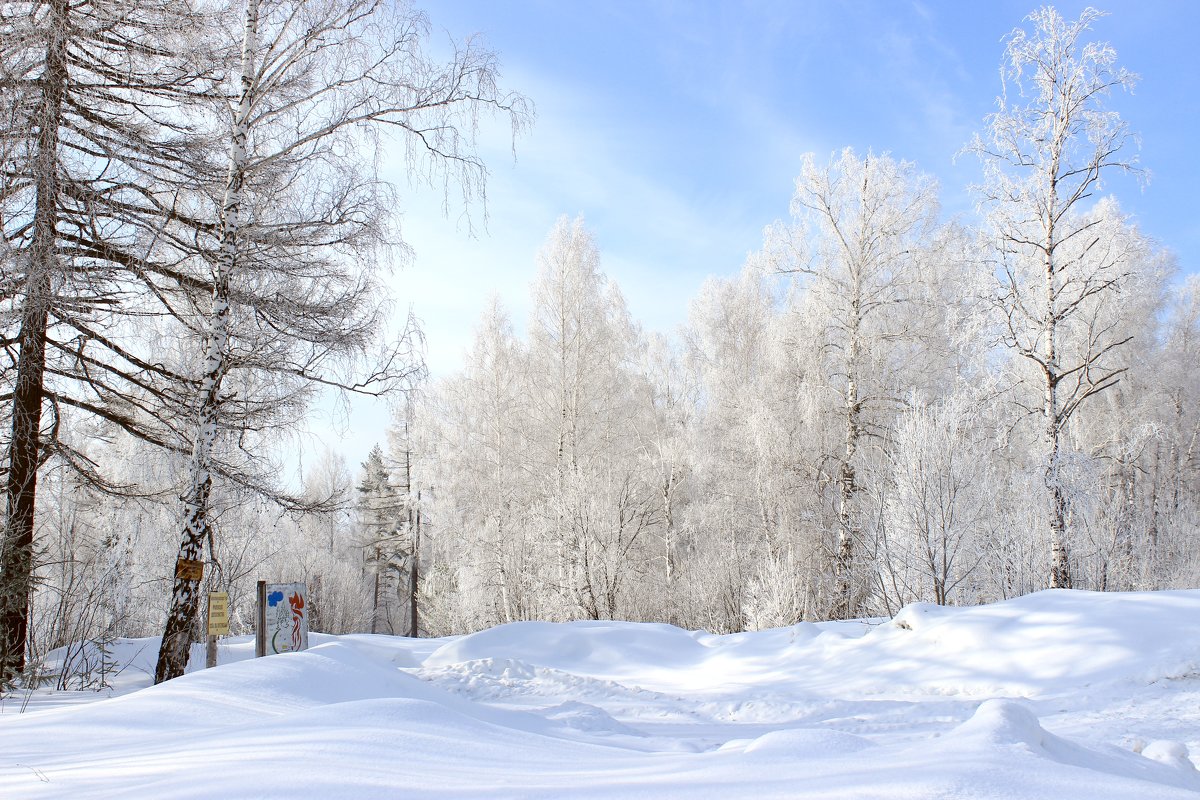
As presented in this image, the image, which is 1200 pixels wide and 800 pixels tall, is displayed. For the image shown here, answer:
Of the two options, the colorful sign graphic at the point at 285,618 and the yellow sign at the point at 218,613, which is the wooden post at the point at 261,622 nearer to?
the colorful sign graphic at the point at 285,618

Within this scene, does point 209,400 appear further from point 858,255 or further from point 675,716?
point 858,255

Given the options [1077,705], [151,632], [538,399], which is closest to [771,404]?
[538,399]

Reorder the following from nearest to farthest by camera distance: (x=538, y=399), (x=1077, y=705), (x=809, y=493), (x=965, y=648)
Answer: (x=1077, y=705), (x=965, y=648), (x=809, y=493), (x=538, y=399)

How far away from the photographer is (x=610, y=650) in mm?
9797

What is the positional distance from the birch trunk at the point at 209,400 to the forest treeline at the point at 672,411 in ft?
0.12

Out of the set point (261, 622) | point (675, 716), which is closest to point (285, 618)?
point (261, 622)

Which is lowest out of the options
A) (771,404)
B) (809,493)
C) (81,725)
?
(81,725)

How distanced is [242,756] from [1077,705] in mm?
6017

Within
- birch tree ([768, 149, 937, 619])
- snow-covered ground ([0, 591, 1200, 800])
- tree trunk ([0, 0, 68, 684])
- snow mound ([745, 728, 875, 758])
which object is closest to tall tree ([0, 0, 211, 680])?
tree trunk ([0, 0, 68, 684])

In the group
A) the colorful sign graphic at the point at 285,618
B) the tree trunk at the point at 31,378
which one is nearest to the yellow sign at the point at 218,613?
the colorful sign graphic at the point at 285,618

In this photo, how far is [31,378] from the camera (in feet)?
25.3

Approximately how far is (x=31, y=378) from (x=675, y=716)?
23.7ft

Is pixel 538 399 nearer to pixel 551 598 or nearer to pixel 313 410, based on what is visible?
pixel 551 598

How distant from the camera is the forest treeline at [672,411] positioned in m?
7.94
